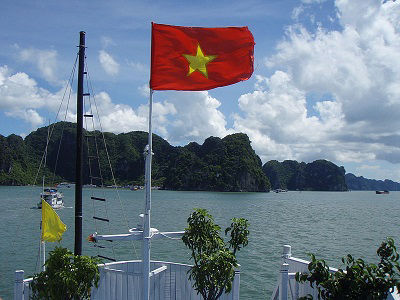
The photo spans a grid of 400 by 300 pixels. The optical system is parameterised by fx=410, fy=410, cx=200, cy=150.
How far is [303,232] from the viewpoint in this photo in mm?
46594

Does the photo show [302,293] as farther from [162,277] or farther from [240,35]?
[240,35]

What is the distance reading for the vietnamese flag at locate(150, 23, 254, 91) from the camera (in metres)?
7.13

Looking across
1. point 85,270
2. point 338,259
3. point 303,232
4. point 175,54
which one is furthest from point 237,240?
point 303,232

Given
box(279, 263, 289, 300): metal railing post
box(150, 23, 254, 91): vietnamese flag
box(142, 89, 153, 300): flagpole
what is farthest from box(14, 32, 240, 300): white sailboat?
box(279, 263, 289, 300): metal railing post

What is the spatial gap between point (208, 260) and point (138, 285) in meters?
1.31

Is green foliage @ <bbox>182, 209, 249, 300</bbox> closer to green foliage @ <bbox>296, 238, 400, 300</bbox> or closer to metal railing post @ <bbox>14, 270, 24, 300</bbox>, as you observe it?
green foliage @ <bbox>296, 238, 400, 300</bbox>

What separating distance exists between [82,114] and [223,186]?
610ft

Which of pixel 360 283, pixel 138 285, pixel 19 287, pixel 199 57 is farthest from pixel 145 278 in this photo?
pixel 199 57

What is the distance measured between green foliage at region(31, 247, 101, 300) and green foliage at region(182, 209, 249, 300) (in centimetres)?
166

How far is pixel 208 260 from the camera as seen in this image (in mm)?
6570

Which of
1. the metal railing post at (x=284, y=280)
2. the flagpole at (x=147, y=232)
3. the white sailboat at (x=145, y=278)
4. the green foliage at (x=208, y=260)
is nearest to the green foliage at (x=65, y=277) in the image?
the white sailboat at (x=145, y=278)

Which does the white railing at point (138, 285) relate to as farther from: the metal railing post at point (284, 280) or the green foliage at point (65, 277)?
the metal railing post at point (284, 280)

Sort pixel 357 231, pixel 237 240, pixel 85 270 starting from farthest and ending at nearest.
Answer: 1. pixel 357 231
2. pixel 237 240
3. pixel 85 270

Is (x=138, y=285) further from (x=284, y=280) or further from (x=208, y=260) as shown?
(x=284, y=280)
